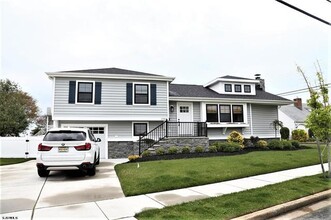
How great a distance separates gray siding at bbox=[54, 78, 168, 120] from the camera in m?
13.4

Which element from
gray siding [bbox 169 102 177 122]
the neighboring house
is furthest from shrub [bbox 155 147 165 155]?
the neighboring house

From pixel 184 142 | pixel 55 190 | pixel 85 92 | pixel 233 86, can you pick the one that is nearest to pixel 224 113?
pixel 233 86

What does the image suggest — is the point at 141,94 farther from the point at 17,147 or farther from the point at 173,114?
the point at 17,147

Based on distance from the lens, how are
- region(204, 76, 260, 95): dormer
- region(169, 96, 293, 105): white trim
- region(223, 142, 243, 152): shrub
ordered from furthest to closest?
region(204, 76, 260, 95): dormer → region(169, 96, 293, 105): white trim → region(223, 142, 243, 152): shrub

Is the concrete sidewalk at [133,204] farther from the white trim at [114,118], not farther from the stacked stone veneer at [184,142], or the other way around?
the white trim at [114,118]

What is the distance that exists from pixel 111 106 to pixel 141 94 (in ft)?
6.60

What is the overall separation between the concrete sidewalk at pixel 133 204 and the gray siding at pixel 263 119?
11.4 meters

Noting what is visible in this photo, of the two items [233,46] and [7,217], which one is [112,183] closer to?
[7,217]

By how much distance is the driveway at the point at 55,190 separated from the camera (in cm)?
470

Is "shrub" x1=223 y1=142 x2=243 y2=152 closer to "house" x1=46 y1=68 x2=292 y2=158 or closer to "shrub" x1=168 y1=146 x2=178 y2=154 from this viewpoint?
"house" x1=46 y1=68 x2=292 y2=158

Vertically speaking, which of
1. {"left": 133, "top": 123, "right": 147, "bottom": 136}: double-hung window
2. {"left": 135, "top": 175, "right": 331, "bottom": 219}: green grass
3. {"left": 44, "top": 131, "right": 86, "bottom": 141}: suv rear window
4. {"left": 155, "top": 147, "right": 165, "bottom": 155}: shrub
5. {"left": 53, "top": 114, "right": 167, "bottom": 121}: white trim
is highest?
{"left": 53, "top": 114, "right": 167, "bottom": 121}: white trim

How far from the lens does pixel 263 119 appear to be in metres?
17.7

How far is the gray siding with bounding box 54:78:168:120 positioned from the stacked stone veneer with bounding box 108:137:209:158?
1664mm

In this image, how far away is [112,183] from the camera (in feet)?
21.5
